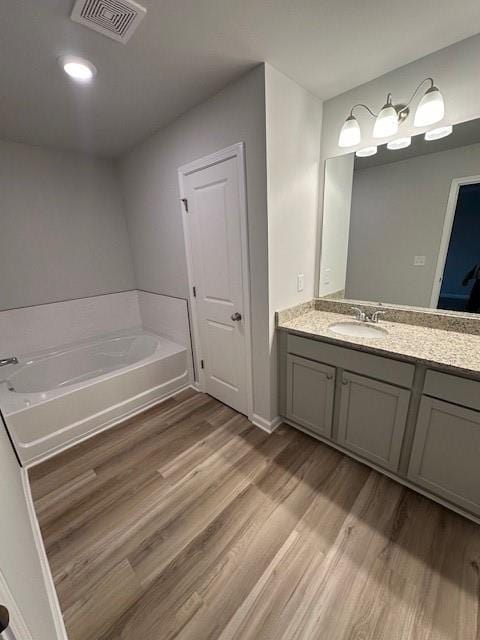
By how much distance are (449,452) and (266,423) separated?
44.5 inches

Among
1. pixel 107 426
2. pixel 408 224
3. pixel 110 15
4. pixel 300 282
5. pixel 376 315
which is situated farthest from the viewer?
pixel 107 426

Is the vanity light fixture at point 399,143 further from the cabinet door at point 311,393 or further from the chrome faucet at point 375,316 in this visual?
the cabinet door at point 311,393

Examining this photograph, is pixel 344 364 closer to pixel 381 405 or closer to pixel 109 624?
pixel 381 405

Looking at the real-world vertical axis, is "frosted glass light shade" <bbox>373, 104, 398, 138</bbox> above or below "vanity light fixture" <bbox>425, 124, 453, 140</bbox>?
above

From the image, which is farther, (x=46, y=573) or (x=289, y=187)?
(x=289, y=187)

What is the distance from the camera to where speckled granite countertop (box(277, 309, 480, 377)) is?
1251mm

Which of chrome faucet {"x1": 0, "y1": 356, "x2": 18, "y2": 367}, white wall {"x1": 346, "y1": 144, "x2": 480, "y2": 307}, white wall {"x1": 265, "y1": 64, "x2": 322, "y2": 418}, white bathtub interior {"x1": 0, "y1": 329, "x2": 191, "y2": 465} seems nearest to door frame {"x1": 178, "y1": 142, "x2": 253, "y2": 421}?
white wall {"x1": 265, "y1": 64, "x2": 322, "y2": 418}

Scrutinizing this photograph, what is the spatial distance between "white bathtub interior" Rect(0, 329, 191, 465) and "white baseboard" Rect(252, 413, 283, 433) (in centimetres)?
92

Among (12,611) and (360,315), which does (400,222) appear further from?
(12,611)

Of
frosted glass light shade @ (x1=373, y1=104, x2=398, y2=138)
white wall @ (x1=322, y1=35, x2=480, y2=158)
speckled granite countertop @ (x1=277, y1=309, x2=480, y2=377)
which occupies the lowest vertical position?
speckled granite countertop @ (x1=277, y1=309, x2=480, y2=377)

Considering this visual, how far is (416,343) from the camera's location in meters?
1.47

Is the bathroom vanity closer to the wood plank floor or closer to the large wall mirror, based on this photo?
the wood plank floor

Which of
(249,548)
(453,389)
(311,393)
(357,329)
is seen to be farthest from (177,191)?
(249,548)

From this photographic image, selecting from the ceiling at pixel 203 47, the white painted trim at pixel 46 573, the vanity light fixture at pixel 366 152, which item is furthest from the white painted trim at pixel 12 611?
the vanity light fixture at pixel 366 152
